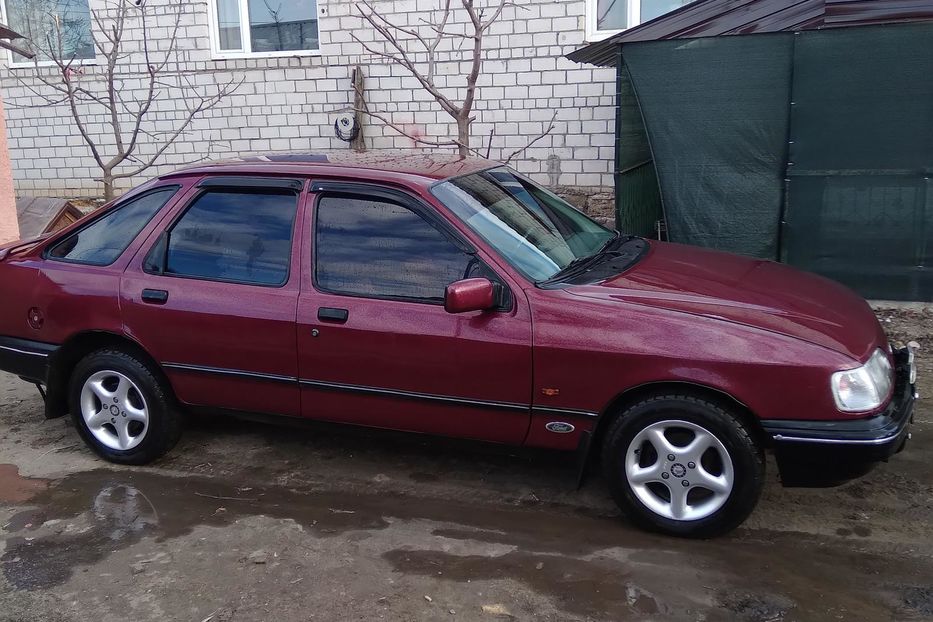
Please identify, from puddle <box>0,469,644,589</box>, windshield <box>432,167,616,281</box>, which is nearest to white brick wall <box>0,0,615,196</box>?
windshield <box>432,167,616,281</box>

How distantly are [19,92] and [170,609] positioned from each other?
10.0 meters

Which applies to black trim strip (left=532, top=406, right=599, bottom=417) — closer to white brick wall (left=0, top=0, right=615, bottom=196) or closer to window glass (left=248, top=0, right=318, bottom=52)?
white brick wall (left=0, top=0, right=615, bottom=196)

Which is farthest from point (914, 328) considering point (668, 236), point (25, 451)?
point (25, 451)

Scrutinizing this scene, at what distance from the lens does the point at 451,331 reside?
11.9ft

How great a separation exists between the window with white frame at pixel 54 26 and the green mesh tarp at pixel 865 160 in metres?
9.08

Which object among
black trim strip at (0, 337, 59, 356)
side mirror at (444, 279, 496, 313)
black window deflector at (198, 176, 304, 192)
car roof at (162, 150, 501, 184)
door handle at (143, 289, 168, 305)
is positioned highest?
car roof at (162, 150, 501, 184)

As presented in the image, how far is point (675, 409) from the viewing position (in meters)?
3.36

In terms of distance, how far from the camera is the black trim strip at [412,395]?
3646 mm

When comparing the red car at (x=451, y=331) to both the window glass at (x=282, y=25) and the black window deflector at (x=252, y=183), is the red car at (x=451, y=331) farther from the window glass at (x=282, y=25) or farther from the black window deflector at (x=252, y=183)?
the window glass at (x=282, y=25)

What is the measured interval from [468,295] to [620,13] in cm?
670

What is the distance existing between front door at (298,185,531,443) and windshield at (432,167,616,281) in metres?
0.17

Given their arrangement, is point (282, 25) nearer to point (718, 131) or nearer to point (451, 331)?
point (718, 131)

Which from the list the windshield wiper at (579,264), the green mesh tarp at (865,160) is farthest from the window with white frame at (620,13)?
the windshield wiper at (579,264)

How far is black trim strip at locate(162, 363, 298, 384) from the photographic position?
4.02 m
